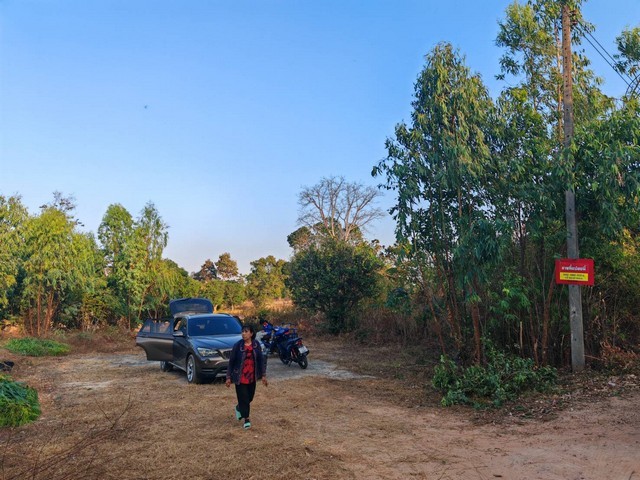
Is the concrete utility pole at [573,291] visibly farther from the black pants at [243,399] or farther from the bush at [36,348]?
the bush at [36,348]

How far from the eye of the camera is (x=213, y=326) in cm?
1191

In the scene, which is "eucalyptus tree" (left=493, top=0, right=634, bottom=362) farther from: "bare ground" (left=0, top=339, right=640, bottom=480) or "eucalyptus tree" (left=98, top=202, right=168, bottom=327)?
"eucalyptus tree" (left=98, top=202, right=168, bottom=327)

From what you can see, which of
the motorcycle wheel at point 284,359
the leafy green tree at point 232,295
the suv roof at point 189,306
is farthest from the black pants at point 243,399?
the leafy green tree at point 232,295

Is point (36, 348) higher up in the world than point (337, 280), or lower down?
lower down

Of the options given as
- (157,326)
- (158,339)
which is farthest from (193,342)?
(157,326)

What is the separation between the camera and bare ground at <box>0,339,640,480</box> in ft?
17.2

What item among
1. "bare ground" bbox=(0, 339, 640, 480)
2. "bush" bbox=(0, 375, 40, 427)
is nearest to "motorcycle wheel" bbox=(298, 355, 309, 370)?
"bare ground" bbox=(0, 339, 640, 480)

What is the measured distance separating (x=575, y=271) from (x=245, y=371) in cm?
663

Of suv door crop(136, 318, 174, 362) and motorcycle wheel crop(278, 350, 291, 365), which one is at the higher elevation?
suv door crop(136, 318, 174, 362)

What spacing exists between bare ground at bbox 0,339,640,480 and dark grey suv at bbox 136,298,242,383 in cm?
46

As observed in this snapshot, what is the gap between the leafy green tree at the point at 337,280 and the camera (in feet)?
69.3

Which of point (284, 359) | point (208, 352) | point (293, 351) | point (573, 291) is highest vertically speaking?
point (573, 291)

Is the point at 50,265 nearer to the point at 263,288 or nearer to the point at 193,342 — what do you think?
the point at 193,342

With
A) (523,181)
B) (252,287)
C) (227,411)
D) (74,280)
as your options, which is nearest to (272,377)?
(227,411)
